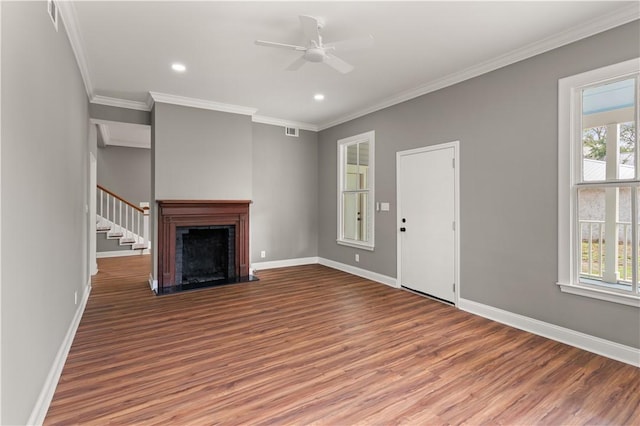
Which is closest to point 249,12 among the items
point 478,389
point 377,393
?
point 377,393

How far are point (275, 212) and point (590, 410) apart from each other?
5.09 meters

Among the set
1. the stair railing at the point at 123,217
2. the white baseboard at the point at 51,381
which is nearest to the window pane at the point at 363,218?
the white baseboard at the point at 51,381

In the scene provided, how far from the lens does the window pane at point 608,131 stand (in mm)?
2754

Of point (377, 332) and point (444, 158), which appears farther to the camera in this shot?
point (444, 158)

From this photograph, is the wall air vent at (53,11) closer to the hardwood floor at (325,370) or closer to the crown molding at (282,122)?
the hardwood floor at (325,370)

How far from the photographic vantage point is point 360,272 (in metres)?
5.58

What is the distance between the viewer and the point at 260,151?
6.02 metres

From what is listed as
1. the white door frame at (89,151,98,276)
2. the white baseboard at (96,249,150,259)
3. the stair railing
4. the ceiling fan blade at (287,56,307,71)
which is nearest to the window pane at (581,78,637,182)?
the ceiling fan blade at (287,56,307,71)

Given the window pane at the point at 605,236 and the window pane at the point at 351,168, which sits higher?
the window pane at the point at 351,168

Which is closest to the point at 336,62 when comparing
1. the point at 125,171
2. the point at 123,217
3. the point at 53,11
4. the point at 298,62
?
the point at 298,62

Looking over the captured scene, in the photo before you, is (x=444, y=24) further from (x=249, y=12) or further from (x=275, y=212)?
(x=275, y=212)

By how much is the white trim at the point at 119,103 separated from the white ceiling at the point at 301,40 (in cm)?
8

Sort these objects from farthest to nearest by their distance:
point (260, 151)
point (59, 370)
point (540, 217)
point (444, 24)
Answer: point (260, 151) → point (540, 217) → point (444, 24) → point (59, 370)

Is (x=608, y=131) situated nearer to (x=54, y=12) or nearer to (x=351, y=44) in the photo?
(x=351, y=44)
